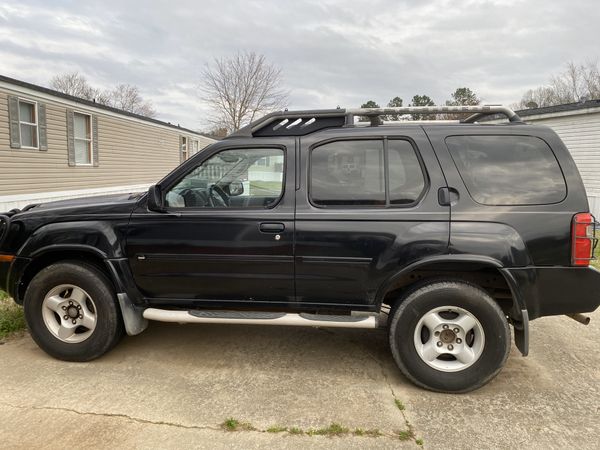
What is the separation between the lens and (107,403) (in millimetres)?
2986

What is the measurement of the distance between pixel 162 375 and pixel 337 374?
1.37 metres

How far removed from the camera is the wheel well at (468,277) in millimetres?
3148

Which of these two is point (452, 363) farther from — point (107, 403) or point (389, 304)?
point (107, 403)

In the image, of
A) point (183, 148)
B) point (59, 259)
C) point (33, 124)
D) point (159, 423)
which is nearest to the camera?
point (159, 423)

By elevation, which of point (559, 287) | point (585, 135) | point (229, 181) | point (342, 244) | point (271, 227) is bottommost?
point (559, 287)

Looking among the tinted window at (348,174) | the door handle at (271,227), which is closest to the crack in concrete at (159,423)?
the door handle at (271,227)

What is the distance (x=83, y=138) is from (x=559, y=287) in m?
13.6

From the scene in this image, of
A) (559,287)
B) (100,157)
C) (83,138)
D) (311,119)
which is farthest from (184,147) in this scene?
(559,287)

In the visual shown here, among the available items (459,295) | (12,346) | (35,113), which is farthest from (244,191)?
(35,113)

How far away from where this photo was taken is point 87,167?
13.4 meters

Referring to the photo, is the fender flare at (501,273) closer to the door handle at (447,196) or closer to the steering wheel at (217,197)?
the door handle at (447,196)

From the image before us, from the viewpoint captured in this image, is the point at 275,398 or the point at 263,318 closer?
the point at 275,398

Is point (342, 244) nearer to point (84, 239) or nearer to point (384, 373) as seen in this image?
point (384, 373)

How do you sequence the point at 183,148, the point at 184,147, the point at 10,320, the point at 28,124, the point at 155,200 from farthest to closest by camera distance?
1. the point at 184,147
2. the point at 183,148
3. the point at 28,124
4. the point at 10,320
5. the point at 155,200
